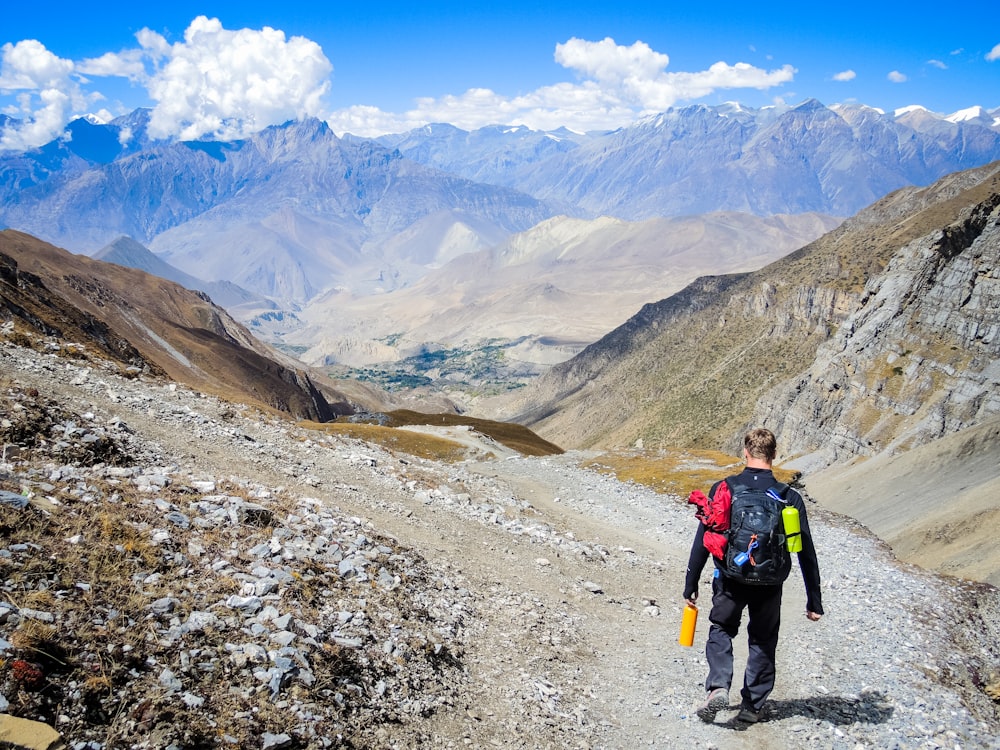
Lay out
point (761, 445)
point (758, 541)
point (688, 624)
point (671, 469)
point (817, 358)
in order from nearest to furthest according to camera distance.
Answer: point (758, 541), point (761, 445), point (688, 624), point (671, 469), point (817, 358)

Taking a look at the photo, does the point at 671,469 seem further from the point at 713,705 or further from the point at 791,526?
the point at 791,526

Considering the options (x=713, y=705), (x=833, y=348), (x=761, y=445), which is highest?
(x=833, y=348)

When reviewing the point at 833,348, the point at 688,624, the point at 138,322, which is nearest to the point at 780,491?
the point at 688,624

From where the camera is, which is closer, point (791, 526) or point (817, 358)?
point (791, 526)

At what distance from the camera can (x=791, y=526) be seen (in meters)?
8.07

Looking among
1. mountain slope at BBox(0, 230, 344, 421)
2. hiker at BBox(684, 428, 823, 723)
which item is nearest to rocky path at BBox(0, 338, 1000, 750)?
hiker at BBox(684, 428, 823, 723)

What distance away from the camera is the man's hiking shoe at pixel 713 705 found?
8688 millimetres

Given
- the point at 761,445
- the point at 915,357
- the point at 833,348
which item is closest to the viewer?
the point at 761,445

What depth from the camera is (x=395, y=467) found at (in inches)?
927

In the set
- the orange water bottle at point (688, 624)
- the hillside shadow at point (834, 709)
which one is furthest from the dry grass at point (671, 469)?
A: the orange water bottle at point (688, 624)

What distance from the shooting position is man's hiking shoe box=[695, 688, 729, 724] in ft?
28.5

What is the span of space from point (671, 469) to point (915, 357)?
2843cm

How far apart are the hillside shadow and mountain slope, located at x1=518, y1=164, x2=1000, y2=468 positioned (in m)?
38.6

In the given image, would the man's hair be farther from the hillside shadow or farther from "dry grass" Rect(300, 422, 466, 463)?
"dry grass" Rect(300, 422, 466, 463)
